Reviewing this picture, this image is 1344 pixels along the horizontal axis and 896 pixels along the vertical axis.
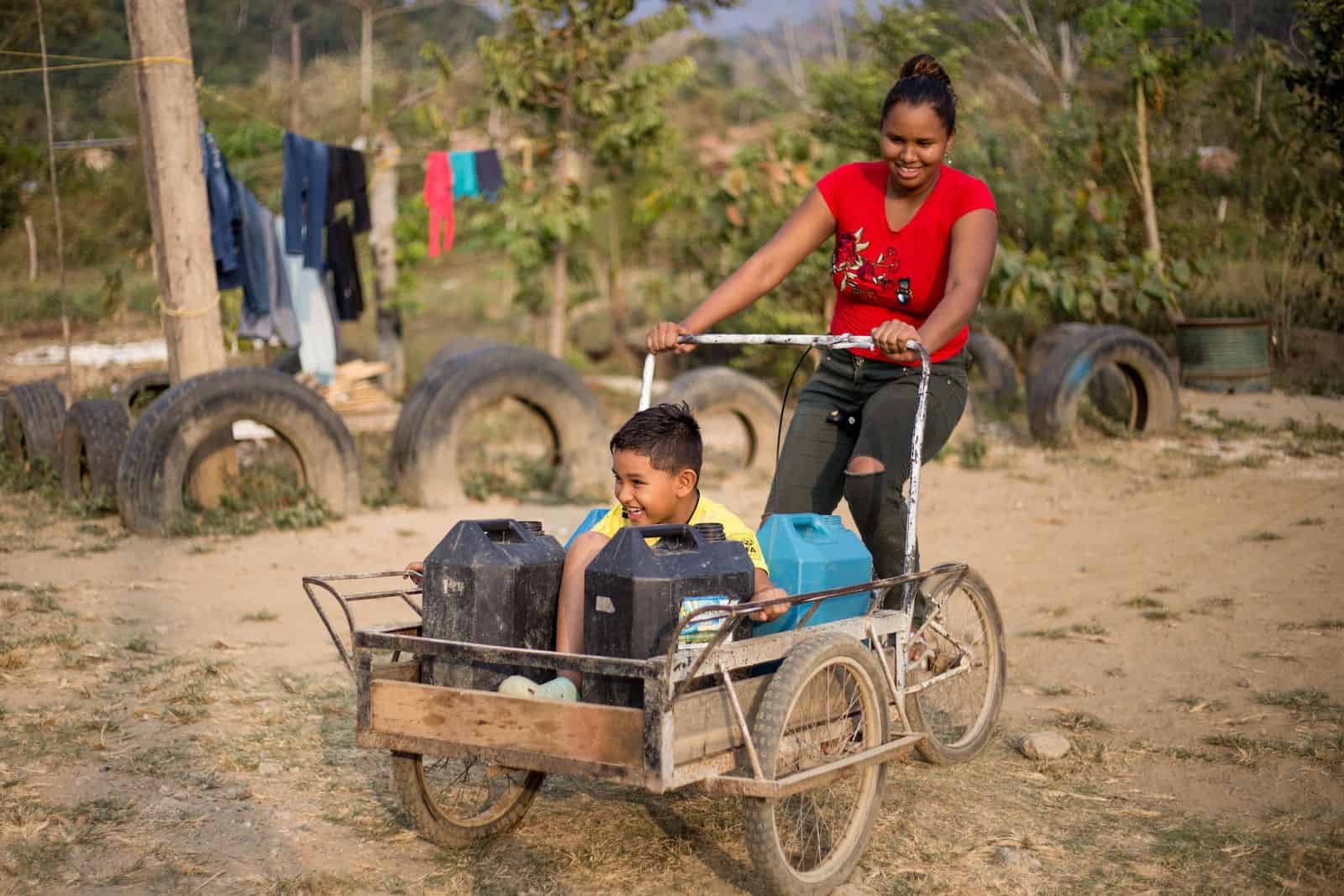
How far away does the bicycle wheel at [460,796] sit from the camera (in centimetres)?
368

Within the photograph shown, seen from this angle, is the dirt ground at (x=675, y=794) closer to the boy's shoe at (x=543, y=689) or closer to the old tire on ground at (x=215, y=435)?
the old tire on ground at (x=215, y=435)

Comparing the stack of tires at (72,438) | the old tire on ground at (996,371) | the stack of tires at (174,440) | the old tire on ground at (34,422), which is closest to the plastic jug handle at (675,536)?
the stack of tires at (174,440)

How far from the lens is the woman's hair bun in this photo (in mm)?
4371

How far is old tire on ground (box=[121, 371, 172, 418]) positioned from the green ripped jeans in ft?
26.4

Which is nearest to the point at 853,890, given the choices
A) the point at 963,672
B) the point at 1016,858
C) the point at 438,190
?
the point at 1016,858

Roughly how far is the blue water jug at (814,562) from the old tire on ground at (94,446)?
6.12 metres

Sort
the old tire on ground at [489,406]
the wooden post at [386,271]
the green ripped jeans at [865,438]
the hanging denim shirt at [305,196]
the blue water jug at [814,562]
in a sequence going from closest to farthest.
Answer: the blue water jug at [814,562] < the green ripped jeans at [865,438] < the old tire on ground at [489,406] < the hanging denim shirt at [305,196] < the wooden post at [386,271]

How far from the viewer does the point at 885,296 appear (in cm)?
437

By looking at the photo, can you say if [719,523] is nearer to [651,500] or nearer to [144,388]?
[651,500]

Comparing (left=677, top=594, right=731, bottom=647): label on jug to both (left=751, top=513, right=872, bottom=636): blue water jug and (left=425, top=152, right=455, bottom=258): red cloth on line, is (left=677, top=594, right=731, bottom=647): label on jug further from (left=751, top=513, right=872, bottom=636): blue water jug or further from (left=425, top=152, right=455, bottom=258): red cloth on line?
(left=425, top=152, right=455, bottom=258): red cloth on line

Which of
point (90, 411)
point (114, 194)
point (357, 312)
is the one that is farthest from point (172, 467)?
point (114, 194)

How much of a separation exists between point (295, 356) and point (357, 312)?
821 millimetres

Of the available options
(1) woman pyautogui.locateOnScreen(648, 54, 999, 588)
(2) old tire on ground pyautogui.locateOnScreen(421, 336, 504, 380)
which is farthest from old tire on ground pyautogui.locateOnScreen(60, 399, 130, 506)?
(1) woman pyautogui.locateOnScreen(648, 54, 999, 588)

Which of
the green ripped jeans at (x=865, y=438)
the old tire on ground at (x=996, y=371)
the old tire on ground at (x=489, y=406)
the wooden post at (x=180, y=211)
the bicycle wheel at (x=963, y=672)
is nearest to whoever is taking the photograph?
the green ripped jeans at (x=865, y=438)
